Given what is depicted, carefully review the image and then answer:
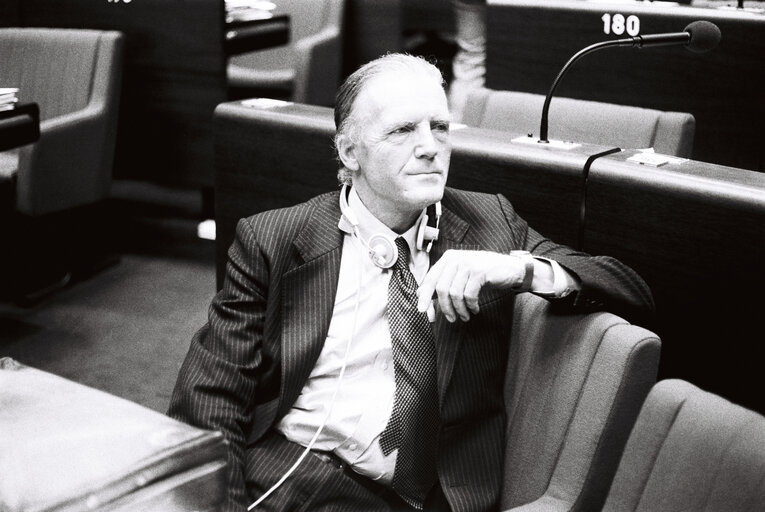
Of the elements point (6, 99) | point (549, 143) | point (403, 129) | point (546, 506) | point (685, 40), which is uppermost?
point (685, 40)

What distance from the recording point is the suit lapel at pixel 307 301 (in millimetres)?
1696

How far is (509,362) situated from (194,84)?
285cm

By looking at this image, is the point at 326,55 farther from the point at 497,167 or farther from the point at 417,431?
the point at 417,431

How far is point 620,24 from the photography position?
11.7 ft

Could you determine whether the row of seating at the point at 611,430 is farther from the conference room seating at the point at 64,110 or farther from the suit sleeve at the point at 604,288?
the conference room seating at the point at 64,110

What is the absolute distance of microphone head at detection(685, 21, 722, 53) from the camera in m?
2.16

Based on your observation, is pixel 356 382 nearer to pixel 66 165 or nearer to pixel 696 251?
pixel 696 251

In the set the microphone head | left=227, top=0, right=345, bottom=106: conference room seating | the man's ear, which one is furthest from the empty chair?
the microphone head

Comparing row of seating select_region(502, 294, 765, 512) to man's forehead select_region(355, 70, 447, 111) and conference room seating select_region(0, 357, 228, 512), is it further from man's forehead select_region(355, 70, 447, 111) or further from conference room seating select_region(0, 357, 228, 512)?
conference room seating select_region(0, 357, 228, 512)

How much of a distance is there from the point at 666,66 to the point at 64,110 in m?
2.50

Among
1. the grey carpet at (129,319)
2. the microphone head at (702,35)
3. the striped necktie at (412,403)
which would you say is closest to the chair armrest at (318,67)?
the grey carpet at (129,319)


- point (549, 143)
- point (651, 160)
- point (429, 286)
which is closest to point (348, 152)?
point (429, 286)

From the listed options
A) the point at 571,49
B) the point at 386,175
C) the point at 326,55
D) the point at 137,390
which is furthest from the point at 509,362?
the point at 326,55

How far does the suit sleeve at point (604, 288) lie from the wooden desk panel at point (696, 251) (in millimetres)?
241
